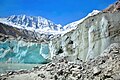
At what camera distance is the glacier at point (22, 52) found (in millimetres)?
45438

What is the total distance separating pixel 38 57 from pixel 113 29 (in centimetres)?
2715

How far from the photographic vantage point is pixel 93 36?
75.8 ft

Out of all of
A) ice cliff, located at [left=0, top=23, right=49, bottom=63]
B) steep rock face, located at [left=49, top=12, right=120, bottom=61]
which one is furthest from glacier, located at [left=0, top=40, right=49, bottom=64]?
steep rock face, located at [left=49, top=12, right=120, bottom=61]

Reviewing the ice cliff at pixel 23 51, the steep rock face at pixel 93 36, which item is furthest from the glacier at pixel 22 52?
the steep rock face at pixel 93 36

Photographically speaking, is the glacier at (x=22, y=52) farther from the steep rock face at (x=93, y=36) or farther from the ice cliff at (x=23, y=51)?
the steep rock face at (x=93, y=36)

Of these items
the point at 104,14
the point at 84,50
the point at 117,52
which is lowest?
the point at 117,52

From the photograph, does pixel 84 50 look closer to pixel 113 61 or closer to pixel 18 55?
pixel 113 61

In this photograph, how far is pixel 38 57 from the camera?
45.6 m

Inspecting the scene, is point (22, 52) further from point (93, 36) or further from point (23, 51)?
point (93, 36)

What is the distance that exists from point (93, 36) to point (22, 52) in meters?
25.6

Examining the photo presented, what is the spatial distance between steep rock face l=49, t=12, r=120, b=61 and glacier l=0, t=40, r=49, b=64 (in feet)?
43.7

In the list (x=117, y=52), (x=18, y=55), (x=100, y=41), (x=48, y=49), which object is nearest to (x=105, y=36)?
(x=100, y=41)

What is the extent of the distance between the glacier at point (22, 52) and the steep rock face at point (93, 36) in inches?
524

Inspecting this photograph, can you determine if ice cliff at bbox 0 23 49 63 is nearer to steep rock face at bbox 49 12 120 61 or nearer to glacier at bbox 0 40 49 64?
glacier at bbox 0 40 49 64
